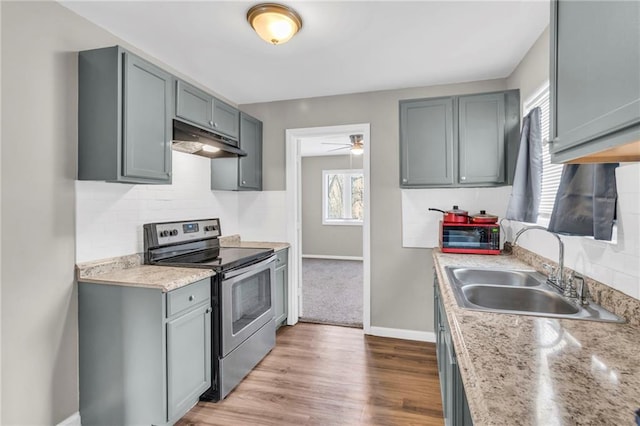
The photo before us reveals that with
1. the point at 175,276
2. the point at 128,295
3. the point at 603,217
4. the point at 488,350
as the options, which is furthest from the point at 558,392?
the point at 128,295

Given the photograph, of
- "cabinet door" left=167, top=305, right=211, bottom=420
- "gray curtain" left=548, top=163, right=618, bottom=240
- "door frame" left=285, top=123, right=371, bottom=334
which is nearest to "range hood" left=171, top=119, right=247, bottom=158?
"door frame" left=285, top=123, right=371, bottom=334

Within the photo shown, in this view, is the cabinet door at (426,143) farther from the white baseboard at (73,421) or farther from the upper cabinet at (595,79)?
the white baseboard at (73,421)

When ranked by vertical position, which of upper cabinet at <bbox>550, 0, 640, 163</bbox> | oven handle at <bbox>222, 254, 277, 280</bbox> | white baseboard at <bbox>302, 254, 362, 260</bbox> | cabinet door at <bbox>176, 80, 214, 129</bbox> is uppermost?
cabinet door at <bbox>176, 80, 214, 129</bbox>

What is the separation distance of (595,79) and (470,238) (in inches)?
81.6

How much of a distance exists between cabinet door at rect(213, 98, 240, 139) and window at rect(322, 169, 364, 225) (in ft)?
14.9

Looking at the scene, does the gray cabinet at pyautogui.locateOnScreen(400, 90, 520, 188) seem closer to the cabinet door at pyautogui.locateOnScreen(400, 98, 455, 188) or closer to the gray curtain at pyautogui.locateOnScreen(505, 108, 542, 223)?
the cabinet door at pyautogui.locateOnScreen(400, 98, 455, 188)

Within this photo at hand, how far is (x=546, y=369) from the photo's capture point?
87cm

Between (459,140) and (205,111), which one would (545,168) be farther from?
(205,111)

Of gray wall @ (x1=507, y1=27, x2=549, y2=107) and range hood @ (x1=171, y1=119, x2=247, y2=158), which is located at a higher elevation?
gray wall @ (x1=507, y1=27, x2=549, y2=107)

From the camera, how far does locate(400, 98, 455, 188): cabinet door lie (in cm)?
285

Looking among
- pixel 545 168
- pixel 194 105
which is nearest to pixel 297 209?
pixel 194 105

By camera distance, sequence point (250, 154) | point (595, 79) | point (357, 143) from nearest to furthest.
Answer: point (595, 79) < point (250, 154) < point (357, 143)

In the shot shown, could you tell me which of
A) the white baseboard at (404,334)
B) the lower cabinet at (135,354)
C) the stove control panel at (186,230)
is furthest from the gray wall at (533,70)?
the stove control panel at (186,230)

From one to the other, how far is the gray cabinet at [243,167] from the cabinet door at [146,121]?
3.10 feet
